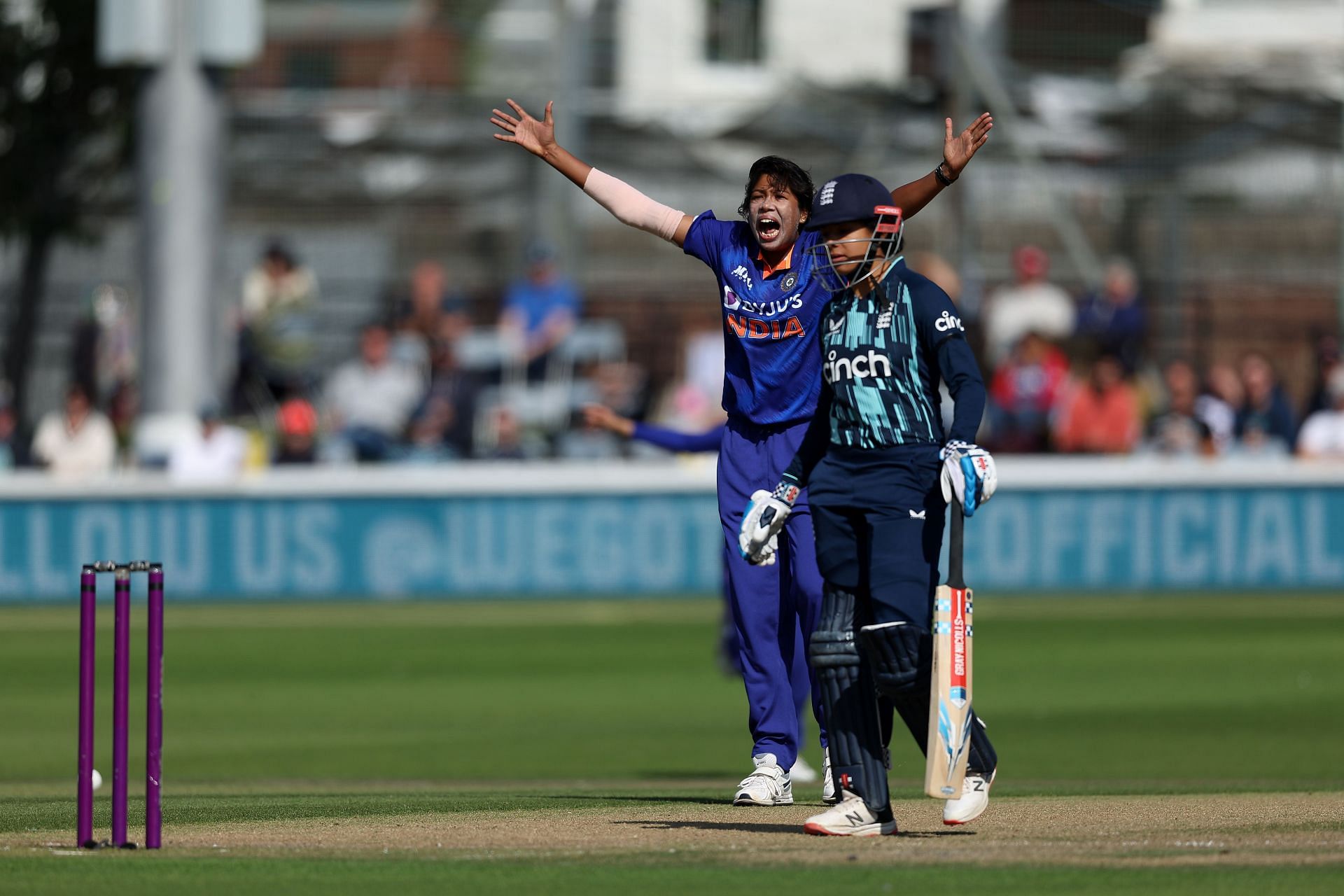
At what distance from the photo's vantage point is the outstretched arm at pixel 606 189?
8.64 m

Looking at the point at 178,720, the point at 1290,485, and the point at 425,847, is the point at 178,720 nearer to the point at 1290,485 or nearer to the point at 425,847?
the point at 425,847

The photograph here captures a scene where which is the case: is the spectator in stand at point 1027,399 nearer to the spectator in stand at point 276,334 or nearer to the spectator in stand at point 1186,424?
the spectator in stand at point 1186,424

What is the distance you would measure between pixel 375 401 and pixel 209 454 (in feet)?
5.58

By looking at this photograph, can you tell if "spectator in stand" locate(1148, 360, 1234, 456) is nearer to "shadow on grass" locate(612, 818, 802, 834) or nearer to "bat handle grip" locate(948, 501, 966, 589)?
"shadow on grass" locate(612, 818, 802, 834)

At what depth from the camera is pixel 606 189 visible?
8.64 metres

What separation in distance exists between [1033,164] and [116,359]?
955 cm

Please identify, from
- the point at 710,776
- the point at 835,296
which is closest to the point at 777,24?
the point at 710,776

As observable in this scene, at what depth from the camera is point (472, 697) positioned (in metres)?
14.7

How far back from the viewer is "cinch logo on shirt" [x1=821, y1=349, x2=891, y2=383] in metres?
7.42

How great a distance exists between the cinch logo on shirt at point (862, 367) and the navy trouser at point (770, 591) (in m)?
1.10

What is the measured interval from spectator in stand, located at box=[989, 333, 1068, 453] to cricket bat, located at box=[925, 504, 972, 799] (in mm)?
14664

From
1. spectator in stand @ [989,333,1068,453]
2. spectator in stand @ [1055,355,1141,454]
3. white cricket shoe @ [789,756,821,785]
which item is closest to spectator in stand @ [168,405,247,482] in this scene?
spectator in stand @ [989,333,1068,453]

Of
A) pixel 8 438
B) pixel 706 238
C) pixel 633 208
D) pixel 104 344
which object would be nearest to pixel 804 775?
pixel 706 238

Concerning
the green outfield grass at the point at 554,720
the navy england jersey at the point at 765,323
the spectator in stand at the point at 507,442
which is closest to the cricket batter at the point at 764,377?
the navy england jersey at the point at 765,323
